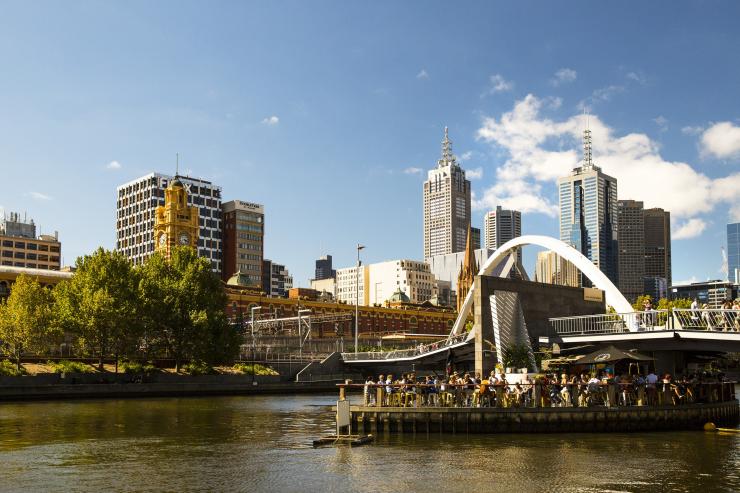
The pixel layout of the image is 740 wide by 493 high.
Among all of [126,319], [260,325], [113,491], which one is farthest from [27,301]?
[113,491]

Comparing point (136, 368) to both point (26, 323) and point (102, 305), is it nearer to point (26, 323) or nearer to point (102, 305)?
point (102, 305)

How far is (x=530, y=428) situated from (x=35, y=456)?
2353cm

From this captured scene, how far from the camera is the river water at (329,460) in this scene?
28422 mm

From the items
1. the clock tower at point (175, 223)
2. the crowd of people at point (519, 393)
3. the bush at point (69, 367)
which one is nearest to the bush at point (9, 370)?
the bush at point (69, 367)

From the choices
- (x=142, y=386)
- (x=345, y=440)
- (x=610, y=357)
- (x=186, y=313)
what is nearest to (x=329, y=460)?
(x=345, y=440)

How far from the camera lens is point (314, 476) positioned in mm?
29922

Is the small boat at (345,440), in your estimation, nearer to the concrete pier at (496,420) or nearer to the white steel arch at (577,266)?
the concrete pier at (496,420)

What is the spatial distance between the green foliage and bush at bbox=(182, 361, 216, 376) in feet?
142

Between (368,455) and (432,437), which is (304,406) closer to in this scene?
(432,437)

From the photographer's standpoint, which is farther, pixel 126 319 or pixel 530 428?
pixel 126 319

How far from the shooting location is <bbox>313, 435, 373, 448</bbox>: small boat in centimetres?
3814

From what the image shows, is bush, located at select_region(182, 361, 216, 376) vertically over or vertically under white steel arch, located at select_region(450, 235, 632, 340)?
under

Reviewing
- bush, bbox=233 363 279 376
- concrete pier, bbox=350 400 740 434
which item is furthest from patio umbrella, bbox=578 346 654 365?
bush, bbox=233 363 279 376

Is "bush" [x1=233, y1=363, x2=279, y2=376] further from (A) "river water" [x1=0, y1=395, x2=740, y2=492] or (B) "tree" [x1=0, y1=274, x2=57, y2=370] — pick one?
(A) "river water" [x1=0, y1=395, x2=740, y2=492]
